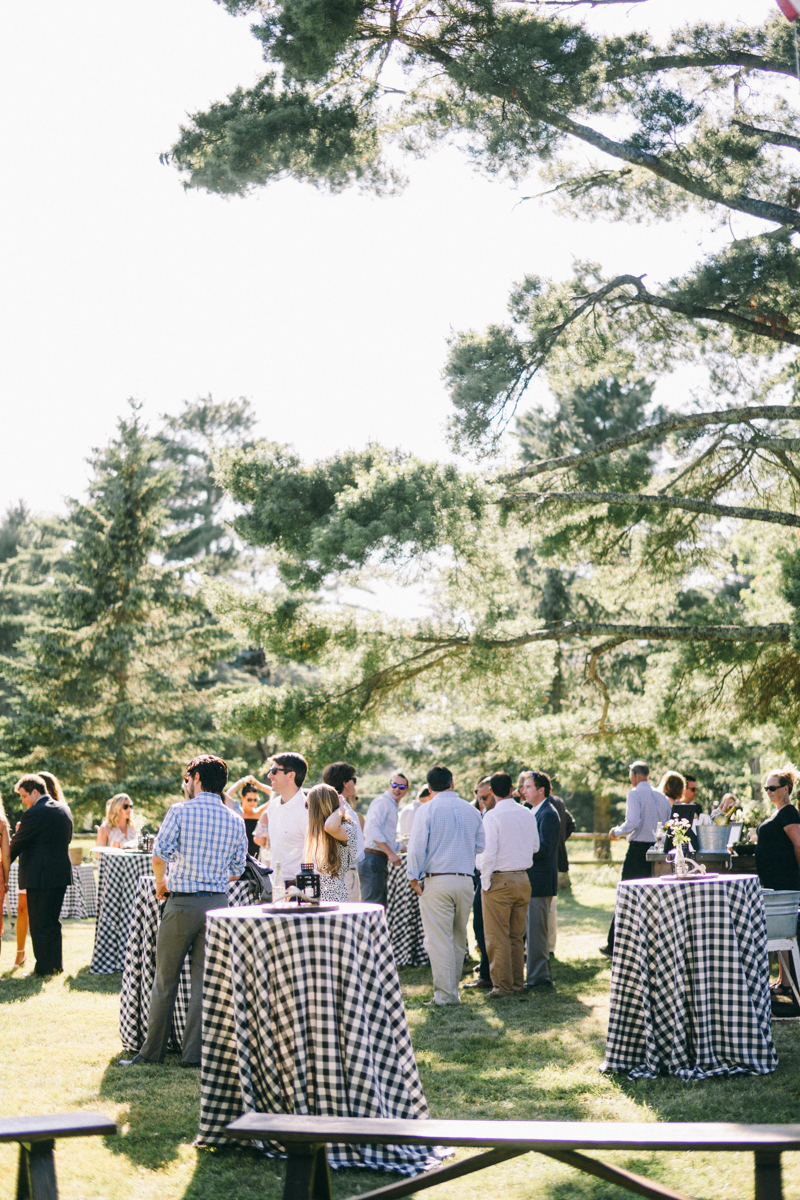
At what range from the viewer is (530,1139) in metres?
2.94

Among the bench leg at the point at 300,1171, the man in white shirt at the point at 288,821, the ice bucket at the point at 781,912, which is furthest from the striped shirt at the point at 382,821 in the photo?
the bench leg at the point at 300,1171

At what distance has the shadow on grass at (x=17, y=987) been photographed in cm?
855

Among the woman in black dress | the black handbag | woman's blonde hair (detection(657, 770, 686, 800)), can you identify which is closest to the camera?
the black handbag

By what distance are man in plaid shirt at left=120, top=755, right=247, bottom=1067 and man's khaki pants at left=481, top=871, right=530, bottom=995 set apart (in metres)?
3.15

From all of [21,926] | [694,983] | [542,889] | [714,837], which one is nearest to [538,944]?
[542,889]

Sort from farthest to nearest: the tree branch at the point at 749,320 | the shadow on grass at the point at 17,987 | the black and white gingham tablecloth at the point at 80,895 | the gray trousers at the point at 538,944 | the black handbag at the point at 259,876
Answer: the black and white gingham tablecloth at the point at 80,895, the tree branch at the point at 749,320, the gray trousers at the point at 538,944, the shadow on grass at the point at 17,987, the black handbag at the point at 259,876

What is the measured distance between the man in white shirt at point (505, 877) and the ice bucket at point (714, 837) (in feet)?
5.46

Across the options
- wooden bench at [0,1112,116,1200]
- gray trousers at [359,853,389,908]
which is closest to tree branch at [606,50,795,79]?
gray trousers at [359,853,389,908]

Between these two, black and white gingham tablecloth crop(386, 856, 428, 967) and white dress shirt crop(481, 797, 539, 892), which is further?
black and white gingham tablecloth crop(386, 856, 428, 967)

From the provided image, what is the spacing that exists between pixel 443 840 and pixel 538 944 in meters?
1.66

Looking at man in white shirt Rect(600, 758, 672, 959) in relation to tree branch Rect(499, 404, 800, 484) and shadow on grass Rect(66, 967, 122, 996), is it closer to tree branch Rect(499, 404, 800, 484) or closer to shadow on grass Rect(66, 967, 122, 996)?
tree branch Rect(499, 404, 800, 484)

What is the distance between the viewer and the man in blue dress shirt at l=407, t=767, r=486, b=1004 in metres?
8.30

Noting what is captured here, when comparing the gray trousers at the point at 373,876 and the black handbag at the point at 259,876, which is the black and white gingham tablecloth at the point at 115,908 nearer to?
the gray trousers at the point at 373,876

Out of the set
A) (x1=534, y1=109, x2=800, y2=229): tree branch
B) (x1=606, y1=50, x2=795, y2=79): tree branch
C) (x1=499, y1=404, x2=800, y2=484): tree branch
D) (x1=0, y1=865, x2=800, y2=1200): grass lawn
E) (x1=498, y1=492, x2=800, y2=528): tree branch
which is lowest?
(x1=0, y1=865, x2=800, y2=1200): grass lawn
